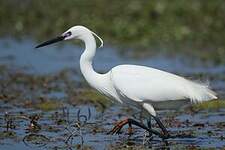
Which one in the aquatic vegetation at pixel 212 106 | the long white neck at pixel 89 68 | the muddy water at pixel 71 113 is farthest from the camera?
the aquatic vegetation at pixel 212 106

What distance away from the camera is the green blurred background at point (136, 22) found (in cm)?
2012

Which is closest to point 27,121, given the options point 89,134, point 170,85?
point 89,134

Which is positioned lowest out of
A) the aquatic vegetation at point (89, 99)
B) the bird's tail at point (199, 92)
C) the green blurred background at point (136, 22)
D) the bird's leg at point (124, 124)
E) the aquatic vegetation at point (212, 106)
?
the bird's leg at point (124, 124)

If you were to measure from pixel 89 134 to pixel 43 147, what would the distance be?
1064 millimetres

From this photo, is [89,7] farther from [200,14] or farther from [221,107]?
[221,107]

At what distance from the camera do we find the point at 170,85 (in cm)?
972

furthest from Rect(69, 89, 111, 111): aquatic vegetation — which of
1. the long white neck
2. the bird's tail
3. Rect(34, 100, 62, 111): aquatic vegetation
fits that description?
the bird's tail

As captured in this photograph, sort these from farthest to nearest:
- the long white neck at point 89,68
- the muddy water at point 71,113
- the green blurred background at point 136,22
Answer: the green blurred background at point 136,22 → the long white neck at point 89,68 → the muddy water at point 71,113

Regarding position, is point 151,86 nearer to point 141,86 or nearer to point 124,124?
point 141,86

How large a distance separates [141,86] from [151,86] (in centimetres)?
15

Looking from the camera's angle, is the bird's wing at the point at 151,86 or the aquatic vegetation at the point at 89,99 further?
the aquatic vegetation at the point at 89,99

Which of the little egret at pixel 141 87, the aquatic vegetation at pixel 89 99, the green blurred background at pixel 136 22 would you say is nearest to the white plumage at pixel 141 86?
the little egret at pixel 141 87

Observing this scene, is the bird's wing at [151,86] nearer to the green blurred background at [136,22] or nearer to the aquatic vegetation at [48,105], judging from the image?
the aquatic vegetation at [48,105]

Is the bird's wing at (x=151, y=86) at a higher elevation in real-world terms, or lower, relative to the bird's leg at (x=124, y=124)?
higher
